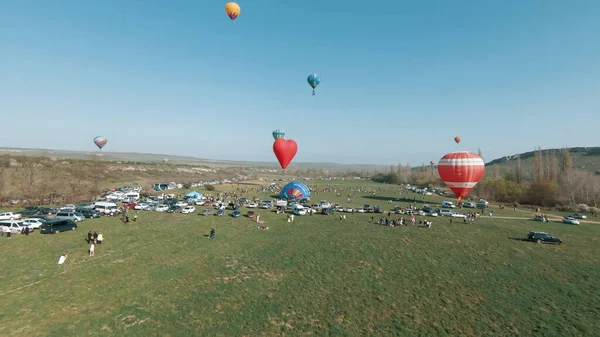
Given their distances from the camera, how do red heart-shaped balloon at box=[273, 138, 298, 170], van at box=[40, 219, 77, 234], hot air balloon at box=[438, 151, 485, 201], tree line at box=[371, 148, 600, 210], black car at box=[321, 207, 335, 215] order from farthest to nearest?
tree line at box=[371, 148, 600, 210] → red heart-shaped balloon at box=[273, 138, 298, 170] → black car at box=[321, 207, 335, 215] → hot air balloon at box=[438, 151, 485, 201] → van at box=[40, 219, 77, 234]

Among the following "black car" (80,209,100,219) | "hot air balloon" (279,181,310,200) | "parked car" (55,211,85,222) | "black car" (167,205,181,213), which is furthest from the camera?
"hot air balloon" (279,181,310,200)

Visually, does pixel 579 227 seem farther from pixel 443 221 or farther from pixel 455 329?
pixel 455 329

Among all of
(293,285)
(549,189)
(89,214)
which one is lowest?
(293,285)

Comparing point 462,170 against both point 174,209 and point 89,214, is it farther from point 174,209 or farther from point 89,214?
point 89,214

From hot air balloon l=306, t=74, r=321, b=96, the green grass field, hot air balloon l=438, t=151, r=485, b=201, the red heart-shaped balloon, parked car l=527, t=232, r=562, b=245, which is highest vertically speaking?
hot air balloon l=306, t=74, r=321, b=96

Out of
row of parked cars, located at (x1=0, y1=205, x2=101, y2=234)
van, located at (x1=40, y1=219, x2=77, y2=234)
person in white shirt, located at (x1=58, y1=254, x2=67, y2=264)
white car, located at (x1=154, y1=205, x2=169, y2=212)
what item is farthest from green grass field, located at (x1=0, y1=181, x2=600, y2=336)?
white car, located at (x1=154, y1=205, x2=169, y2=212)

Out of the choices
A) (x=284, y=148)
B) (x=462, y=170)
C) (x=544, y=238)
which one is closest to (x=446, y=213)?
(x=462, y=170)

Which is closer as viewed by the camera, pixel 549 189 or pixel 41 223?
pixel 41 223

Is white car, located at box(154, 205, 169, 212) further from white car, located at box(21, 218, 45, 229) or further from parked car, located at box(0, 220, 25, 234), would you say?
parked car, located at box(0, 220, 25, 234)
